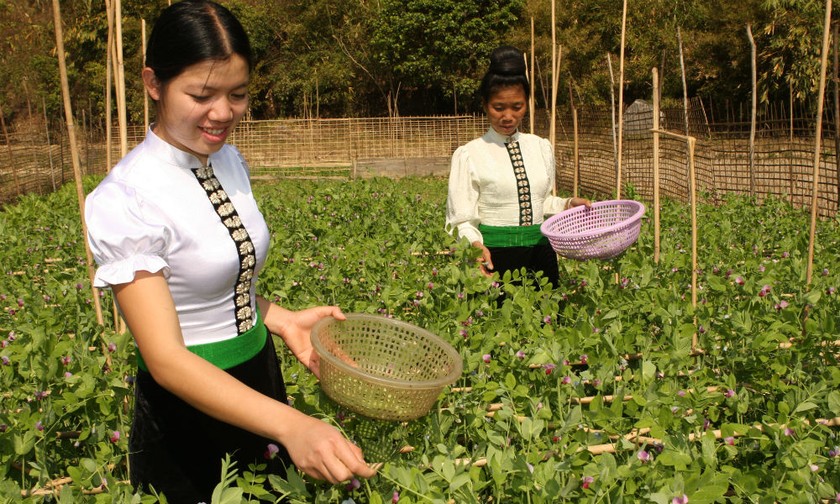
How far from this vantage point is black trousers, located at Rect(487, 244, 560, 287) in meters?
3.15

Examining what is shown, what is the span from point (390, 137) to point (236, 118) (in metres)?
19.6

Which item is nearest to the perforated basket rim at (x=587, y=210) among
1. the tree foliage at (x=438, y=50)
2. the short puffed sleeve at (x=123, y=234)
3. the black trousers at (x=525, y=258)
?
the black trousers at (x=525, y=258)

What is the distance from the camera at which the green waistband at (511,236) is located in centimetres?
307

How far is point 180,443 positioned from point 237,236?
41cm

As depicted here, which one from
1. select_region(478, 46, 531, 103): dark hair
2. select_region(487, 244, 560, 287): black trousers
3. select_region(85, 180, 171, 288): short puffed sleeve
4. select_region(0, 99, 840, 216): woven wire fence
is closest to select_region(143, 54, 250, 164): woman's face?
select_region(85, 180, 171, 288): short puffed sleeve

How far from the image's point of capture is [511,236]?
3094 mm

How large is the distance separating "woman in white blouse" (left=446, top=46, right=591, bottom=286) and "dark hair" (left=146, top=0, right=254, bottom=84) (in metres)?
1.69

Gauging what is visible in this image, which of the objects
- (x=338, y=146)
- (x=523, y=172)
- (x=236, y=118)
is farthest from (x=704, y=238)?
(x=338, y=146)

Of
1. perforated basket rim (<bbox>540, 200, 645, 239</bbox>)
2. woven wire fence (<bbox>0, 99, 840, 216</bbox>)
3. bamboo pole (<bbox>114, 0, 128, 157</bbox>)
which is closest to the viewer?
bamboo pole (<bbox>114, 0, 128, 157</bbox>)

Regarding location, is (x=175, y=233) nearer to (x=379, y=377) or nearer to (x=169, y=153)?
(x=169, y=153)

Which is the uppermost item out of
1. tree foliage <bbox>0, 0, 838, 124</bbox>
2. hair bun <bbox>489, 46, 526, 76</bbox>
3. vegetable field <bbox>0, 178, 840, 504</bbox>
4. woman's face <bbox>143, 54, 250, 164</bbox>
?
tree foliage <bbox>0, 0, 838, 124</bbox>

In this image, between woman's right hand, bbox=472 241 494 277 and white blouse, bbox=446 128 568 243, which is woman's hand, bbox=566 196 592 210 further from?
woman's right hand, bbox=472 241 494 277

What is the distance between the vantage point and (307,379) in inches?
Result: 89.9

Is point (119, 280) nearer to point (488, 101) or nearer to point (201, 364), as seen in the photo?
point (201, 364)
